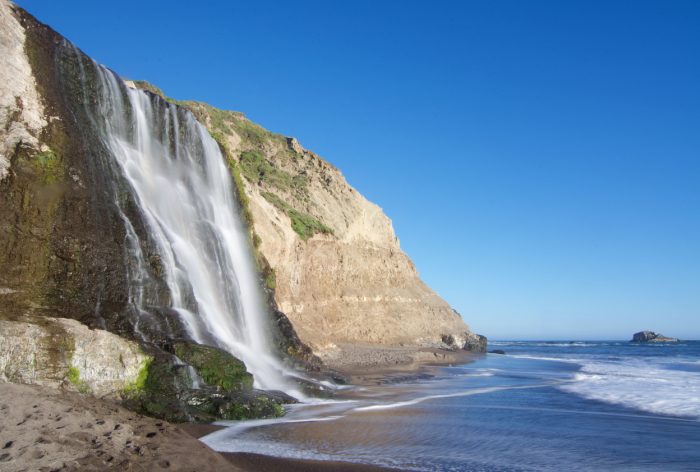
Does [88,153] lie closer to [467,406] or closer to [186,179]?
[186,179]

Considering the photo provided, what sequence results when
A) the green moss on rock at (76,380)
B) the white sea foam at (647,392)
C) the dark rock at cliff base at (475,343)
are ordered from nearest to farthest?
1. the green moss on rock at (76,380)
2. the white sea foam at (647,392)
3. the dark rock at cliff base at (475,343)

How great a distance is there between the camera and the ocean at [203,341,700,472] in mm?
8727

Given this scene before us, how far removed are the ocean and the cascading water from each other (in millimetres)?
3535

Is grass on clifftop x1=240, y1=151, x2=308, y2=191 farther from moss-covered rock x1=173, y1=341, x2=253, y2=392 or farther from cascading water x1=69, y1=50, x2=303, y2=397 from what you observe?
moss-covered rock x1=173, y1=341, x2=253, y2=392

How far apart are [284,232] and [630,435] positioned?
21753 millimetres

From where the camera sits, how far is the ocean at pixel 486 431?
8.73 m

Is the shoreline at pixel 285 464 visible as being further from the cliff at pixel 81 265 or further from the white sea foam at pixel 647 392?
the white sea foam at pixel 647 392

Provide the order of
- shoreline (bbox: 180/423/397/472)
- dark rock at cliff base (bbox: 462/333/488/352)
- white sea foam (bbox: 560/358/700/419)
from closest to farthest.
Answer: shoreline (bbox: 180/423/397/472)
white sea foam (bbox: 560/358/700/419)
dark rock at cliff base (bbox: 462/333/488/352)

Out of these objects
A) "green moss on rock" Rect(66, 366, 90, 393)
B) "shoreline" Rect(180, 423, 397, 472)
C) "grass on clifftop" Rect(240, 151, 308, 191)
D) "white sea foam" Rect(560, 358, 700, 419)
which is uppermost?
"grass on clifftop" Rect(240, 151, 308, 191)

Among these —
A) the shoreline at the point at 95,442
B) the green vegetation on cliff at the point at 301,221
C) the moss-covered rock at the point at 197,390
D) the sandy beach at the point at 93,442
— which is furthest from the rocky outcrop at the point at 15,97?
the green vegetation on cliff at the point at 301,221

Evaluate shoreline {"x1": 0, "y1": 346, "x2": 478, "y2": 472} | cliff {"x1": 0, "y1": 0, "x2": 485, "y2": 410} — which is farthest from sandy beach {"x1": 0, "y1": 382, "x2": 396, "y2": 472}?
cliff {"x1": 0, "y1": 0, "x2": 485, "y2": 410}

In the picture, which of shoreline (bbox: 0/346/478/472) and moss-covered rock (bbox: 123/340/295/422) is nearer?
shoreline (bbox: 0/346/478/472)

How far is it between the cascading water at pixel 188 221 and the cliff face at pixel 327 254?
608 cm

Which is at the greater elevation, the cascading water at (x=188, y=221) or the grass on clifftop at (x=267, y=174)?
the grass on clifftop at (x=267, y=174)
